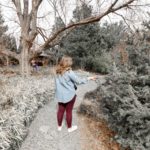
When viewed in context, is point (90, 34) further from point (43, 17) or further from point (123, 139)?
point (123, 139)

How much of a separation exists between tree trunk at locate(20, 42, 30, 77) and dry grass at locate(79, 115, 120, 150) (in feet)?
35.1

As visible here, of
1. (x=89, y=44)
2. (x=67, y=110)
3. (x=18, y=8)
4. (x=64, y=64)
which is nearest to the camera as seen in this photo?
(x=64, y=64)

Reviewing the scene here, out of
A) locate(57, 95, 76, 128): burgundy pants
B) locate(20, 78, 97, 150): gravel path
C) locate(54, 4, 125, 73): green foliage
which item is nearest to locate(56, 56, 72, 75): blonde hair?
locate(57, 95, 76, 128): burgundy pants

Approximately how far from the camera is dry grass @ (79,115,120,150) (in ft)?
23.2

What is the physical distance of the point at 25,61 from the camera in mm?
19172

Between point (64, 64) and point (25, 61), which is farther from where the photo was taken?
point (25, 61)

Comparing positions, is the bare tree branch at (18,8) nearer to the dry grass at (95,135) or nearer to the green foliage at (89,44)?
the green foliage at (89,44)

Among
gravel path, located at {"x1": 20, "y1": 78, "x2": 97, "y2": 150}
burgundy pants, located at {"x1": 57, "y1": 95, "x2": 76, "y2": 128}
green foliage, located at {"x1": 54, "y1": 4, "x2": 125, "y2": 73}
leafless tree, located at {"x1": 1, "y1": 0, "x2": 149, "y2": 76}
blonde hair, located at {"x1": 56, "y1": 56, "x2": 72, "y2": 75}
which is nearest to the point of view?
gravel path, located at {"x1": 20, "y1": 78, "x2": 97, "y2": 150}

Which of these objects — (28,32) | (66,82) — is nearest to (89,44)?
(28,32)

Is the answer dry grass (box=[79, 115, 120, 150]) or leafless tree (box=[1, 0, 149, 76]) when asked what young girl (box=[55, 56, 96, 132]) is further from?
leafless tree (box=[1, 0, 149, 76])

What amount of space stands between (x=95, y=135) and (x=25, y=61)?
12154mm

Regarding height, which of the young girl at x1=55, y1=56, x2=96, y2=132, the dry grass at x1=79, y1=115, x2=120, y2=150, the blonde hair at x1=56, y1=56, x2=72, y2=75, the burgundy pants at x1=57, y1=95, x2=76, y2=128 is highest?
the blonde hair at x1=56, y1=56, x2=72, y2=75

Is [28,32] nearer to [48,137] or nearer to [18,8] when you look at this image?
[18,8]

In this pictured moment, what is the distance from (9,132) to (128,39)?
3890 mm
